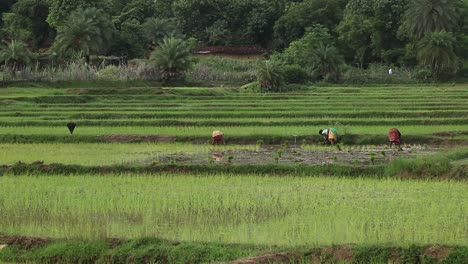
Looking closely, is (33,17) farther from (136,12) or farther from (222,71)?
(222,71)

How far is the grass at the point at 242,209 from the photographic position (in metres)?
7.44

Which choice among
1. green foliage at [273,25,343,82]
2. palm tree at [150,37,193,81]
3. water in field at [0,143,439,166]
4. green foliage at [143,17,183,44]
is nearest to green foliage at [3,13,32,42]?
green foliage at [143,17,183,44]

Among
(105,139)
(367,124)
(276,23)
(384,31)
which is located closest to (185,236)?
(105,139)

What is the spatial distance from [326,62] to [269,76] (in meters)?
7.58

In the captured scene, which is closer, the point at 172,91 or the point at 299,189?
the point at 299,189

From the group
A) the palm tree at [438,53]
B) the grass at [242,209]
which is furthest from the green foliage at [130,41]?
the grass at [242,209]

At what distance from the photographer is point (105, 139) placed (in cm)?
1652

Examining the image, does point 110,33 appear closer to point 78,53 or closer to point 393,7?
point 78,53

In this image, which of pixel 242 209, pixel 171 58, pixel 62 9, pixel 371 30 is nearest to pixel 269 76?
pixel 171 58

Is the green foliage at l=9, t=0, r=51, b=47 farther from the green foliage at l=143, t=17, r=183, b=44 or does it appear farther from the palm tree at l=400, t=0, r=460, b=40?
the palm tree at l=400, t=0, r=460, b=40

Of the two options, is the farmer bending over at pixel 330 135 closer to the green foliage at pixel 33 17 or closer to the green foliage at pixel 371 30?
the green foliage at pixel 371 30

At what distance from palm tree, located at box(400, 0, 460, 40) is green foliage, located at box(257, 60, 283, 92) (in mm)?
13651

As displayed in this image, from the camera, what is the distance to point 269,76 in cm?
3425

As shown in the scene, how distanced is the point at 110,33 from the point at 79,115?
23121 mm
